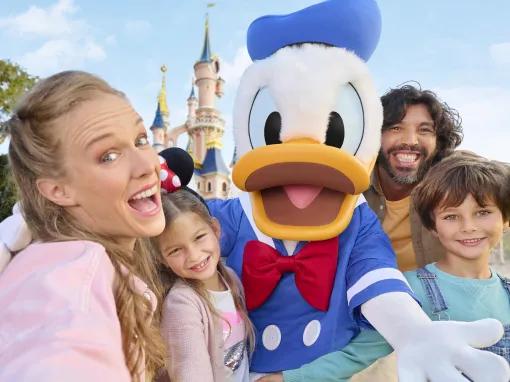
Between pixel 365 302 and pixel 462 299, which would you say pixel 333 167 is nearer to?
pixel 365 302

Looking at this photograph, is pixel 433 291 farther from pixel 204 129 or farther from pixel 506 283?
pixel 204 129

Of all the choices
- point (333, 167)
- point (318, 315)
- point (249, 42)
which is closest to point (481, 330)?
point (318, 315)

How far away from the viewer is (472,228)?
202 cm

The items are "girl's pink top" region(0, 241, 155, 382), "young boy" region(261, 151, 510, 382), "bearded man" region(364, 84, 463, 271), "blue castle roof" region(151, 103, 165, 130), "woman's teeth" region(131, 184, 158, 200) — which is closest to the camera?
"girl's pink top" region(0, 241, 155, 382)

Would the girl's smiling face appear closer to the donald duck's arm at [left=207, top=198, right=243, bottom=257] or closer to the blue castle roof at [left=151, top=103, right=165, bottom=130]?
the donald duck's arm at [left=207, top=198, right=243, bottom=257]

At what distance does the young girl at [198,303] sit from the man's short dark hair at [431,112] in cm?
128

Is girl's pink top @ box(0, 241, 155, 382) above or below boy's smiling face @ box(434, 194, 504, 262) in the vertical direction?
below

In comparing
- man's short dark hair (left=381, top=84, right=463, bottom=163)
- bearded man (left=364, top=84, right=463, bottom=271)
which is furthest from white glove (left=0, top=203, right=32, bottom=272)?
man's short dark hair (left=381, top=84, right=463, bottom=163)

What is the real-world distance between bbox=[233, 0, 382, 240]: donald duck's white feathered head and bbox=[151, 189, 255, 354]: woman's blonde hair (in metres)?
0.21

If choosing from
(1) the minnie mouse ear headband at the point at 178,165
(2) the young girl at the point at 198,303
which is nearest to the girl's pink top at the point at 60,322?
(2) the young girl at the point at 198,303

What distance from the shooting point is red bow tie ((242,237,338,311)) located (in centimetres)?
193

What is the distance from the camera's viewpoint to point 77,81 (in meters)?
1.32

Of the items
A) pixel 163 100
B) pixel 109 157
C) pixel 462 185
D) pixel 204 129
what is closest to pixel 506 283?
pixel 462 185

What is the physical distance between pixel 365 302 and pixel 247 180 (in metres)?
0.65
